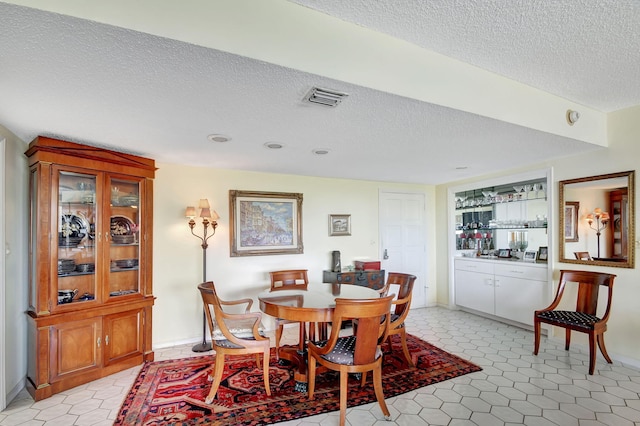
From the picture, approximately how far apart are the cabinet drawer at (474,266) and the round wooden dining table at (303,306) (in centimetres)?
238

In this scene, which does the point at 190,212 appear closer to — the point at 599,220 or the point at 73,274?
the point at 73,274

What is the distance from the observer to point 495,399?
8.50 feet

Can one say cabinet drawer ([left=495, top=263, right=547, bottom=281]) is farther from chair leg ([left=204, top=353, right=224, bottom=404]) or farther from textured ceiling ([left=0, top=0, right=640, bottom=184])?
chair leg ([left=204, top=353, right=224, bottom=404])

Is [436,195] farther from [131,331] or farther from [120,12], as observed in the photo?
[120,12]

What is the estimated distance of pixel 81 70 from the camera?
1675mm

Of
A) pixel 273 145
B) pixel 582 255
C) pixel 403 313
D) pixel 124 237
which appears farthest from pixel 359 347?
pixel 582 255

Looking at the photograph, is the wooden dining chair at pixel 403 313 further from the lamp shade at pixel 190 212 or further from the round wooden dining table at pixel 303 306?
the lamp shade at pixel 190 212

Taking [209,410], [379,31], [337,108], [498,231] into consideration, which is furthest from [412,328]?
[379,31]

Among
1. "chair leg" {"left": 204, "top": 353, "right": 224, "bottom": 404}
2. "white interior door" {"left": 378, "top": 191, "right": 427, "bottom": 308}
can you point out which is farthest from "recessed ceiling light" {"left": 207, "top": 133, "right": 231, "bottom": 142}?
"white interior door" {"left": 378, "top": 191, "right": 427, "bottom": 308}

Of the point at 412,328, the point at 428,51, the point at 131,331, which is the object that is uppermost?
the point at 428,51

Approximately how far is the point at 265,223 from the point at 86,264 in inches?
82.9

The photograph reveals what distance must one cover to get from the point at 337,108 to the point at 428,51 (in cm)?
67

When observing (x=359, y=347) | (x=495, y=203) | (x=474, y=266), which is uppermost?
(x=495, y=203)

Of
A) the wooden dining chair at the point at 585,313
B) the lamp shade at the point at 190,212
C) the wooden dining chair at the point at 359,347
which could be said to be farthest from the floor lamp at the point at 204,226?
the wooden dining chair at the point at 585,313
